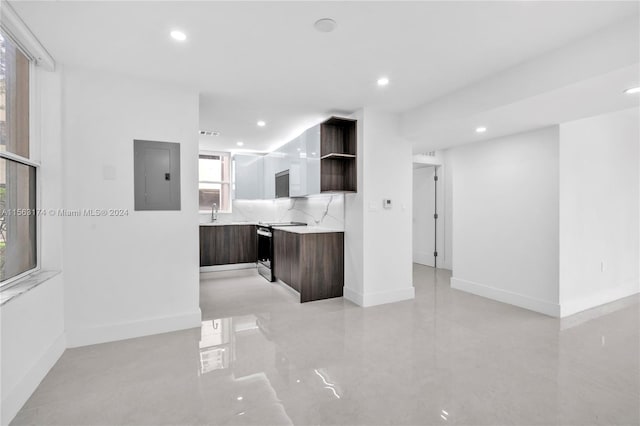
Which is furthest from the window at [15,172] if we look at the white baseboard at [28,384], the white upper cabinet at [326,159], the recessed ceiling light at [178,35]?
the white upper cabinet at [326,159]

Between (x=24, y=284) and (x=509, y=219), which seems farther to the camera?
(x=509, y=219)

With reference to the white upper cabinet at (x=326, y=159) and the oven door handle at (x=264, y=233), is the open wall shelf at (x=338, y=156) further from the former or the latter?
the oven door handle at (x=264, y=233)

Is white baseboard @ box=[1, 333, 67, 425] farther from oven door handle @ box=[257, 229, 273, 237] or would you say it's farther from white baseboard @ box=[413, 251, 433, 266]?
white baseboard @ box=[413, 251, 433, 266]

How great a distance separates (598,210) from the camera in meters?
3.95

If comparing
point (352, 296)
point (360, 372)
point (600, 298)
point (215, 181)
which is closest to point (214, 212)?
point (215, 181)

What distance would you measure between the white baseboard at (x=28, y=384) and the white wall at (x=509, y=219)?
4759 mm

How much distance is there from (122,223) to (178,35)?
5.88 ft

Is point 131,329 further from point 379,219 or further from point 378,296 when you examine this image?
point 379,219

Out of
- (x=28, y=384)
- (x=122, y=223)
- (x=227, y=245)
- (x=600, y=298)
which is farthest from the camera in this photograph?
(x=227, y=245)

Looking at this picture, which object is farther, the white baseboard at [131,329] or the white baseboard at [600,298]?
the white baseboard at [600,298]

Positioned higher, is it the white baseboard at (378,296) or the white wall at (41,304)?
the white wall at (41,304)

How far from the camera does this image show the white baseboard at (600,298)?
3.60 m

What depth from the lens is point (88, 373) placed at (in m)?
2.35

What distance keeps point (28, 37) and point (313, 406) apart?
3.17 meters
